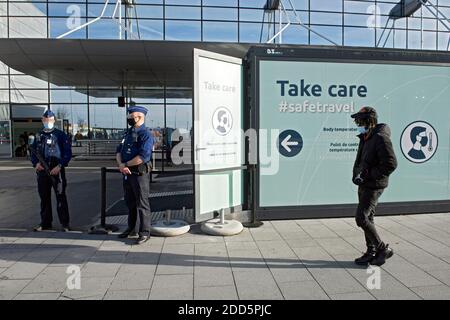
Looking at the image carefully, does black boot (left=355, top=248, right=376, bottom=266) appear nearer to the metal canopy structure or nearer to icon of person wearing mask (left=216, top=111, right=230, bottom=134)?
icon of person wearing mask (left=216, top=111, right=230, bottom=134)

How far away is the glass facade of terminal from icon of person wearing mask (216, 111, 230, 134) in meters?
16.4

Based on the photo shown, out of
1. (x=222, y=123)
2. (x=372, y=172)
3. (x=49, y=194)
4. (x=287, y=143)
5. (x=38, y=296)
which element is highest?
(x=222, y=123)

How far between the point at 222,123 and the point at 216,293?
2798 millimetres

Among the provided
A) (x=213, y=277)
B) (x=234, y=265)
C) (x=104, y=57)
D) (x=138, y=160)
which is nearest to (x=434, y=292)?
(x=234, y=265)

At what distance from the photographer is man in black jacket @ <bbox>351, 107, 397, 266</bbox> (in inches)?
162

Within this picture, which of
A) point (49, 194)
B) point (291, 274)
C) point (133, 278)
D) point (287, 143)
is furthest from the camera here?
point (287, 143)

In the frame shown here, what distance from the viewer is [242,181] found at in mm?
6312

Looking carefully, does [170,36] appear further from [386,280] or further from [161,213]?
[386,280]

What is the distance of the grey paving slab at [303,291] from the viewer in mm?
3578

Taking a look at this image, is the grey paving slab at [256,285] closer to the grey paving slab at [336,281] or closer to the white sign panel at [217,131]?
the grey paving slab at [336,281]

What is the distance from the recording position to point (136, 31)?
73.1 feet

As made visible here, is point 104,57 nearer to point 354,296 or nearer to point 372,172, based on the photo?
point 372,172

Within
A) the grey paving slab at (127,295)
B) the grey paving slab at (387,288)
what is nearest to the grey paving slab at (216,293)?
the grey paving slab at (127,295)
